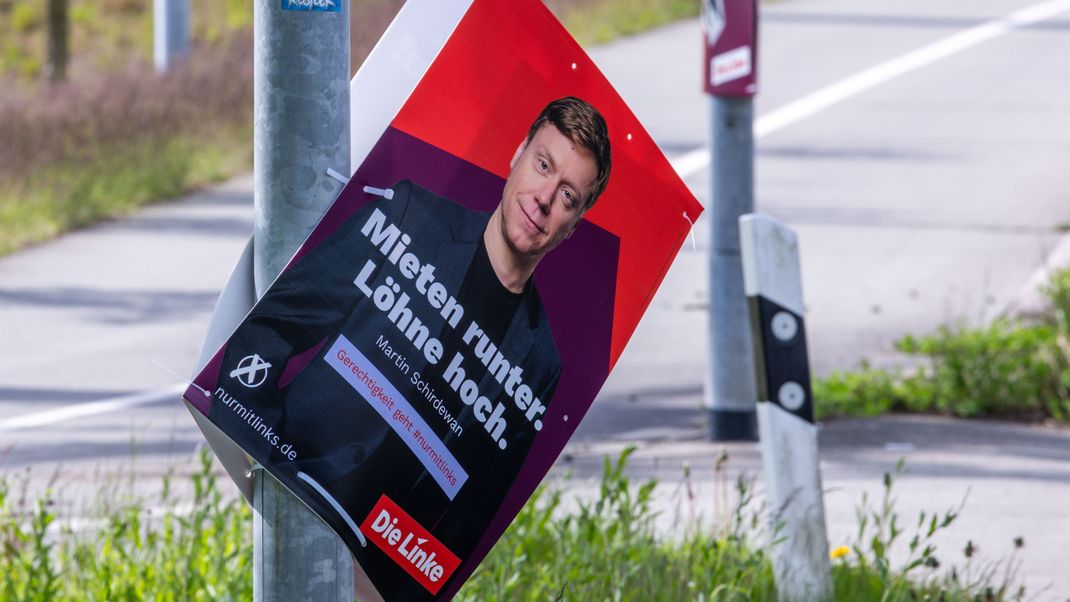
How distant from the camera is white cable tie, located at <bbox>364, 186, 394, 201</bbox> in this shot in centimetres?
254

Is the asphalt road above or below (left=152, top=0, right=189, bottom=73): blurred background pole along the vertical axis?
below

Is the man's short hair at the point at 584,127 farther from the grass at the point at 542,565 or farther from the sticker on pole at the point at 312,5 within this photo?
the grass at the point at 542,565

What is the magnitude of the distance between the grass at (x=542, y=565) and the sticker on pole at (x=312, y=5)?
1.79 metres

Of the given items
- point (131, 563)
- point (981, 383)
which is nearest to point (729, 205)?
point (981, 383)

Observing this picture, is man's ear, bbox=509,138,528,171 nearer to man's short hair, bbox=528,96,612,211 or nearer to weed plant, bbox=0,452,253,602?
man's short hair, bbox=528,96,612,211

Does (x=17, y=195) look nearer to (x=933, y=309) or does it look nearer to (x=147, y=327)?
(x=147, y=327)

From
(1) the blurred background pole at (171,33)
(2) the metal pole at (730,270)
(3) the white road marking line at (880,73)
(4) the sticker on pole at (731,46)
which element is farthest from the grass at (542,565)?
(1) the blurred background pole at (171,33)

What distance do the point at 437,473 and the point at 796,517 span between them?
205cm

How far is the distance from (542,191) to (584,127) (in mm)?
131

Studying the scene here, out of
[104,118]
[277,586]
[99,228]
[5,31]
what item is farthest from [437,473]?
[5,31]

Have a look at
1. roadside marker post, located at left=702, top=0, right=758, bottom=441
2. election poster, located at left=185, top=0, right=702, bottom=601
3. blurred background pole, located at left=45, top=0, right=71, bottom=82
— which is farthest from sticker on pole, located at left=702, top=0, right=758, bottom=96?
blurred background pole, located at left=45, top=0, right=71, bottom=82

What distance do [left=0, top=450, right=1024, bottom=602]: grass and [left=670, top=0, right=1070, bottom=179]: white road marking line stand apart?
28.4 ft

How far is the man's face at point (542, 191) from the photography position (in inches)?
104

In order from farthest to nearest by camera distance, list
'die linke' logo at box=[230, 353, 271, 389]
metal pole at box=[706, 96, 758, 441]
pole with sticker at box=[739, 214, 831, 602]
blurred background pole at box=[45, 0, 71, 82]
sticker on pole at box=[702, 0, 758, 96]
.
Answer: blurred background pole at box=[45, 0, 71, 82], metal pole at box=[706, 96, 758, 441], sticker on pole at box=[702, 0, 758, 96], pole with sticker at box=[739, 214, 831, 602], 'die linke' logo at box=[230, 353, 271, 389]
